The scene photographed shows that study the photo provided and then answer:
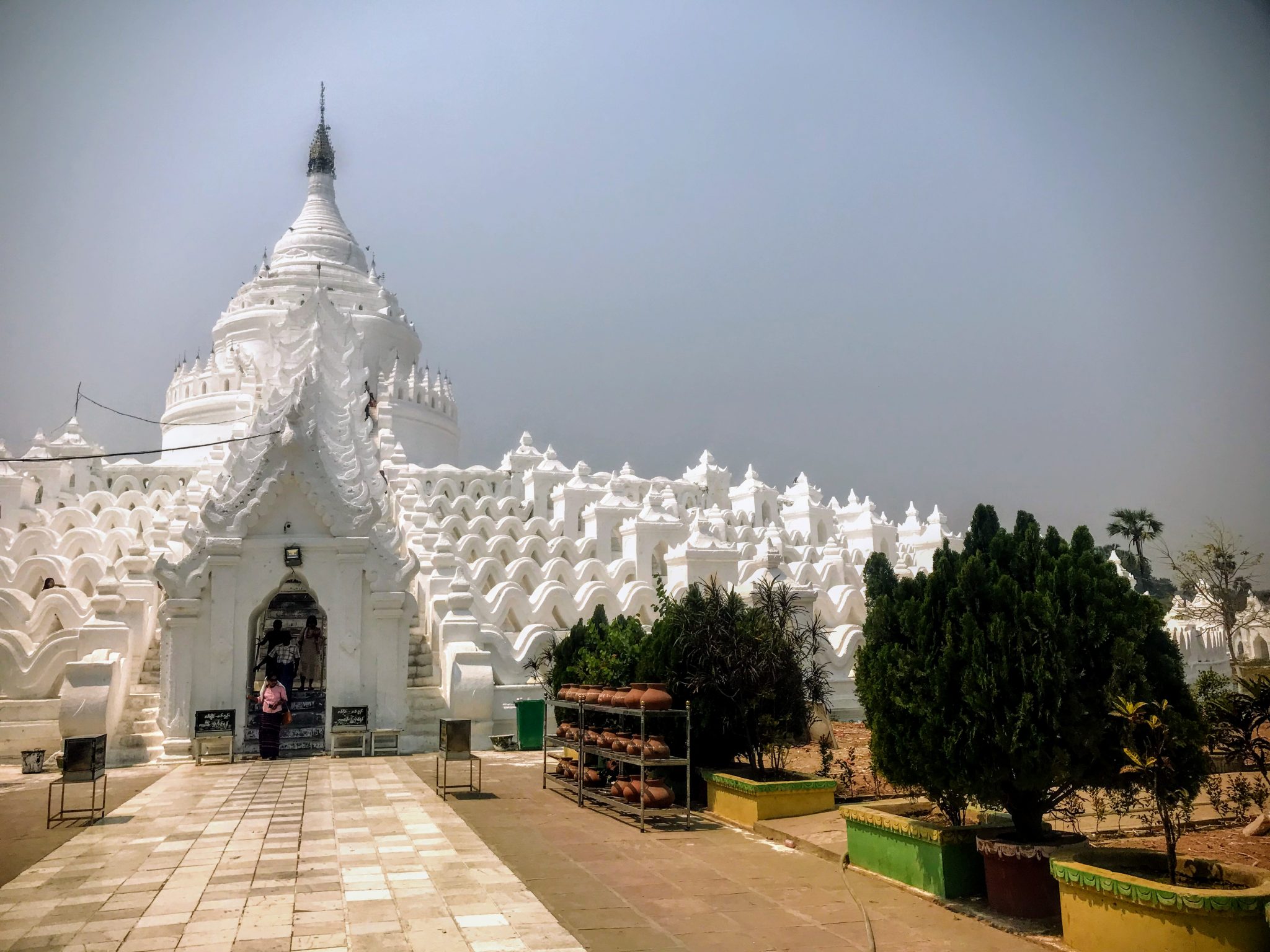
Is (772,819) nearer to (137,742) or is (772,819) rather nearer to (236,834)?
(236,834)

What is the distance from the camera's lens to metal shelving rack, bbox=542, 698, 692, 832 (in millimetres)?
10195

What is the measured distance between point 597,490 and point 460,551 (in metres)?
4.69

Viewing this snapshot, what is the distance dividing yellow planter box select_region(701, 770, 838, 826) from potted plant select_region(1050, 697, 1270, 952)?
403 centimetres

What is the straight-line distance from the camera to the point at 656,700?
1069 centimetres

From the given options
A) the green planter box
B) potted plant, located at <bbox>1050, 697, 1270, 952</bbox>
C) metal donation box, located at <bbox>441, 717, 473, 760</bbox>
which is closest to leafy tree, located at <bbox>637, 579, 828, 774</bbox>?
metal donation box, located at <bbox>441, 717, 473, 760</bbox>

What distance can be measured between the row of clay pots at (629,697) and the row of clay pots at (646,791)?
0.80m

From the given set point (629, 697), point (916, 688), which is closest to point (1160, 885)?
point (916, 688)

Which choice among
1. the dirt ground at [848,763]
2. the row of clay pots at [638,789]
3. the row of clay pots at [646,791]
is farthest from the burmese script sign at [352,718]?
the dirt ground at [848,763]

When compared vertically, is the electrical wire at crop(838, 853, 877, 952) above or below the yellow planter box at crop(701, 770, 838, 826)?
below

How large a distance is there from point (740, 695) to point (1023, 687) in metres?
4.54

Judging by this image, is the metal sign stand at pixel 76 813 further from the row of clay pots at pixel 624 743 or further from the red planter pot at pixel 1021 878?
the red planter pot at pixel 1021 878

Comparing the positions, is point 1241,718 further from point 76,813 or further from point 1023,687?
point 76,813

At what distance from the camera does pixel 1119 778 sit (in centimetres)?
665

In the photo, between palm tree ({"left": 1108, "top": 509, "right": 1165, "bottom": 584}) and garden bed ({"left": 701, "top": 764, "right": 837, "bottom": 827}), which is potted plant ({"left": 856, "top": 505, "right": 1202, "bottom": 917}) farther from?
palm tree ({"left": 1108, "top": 509, "right": 1165, "bottom": 584})
